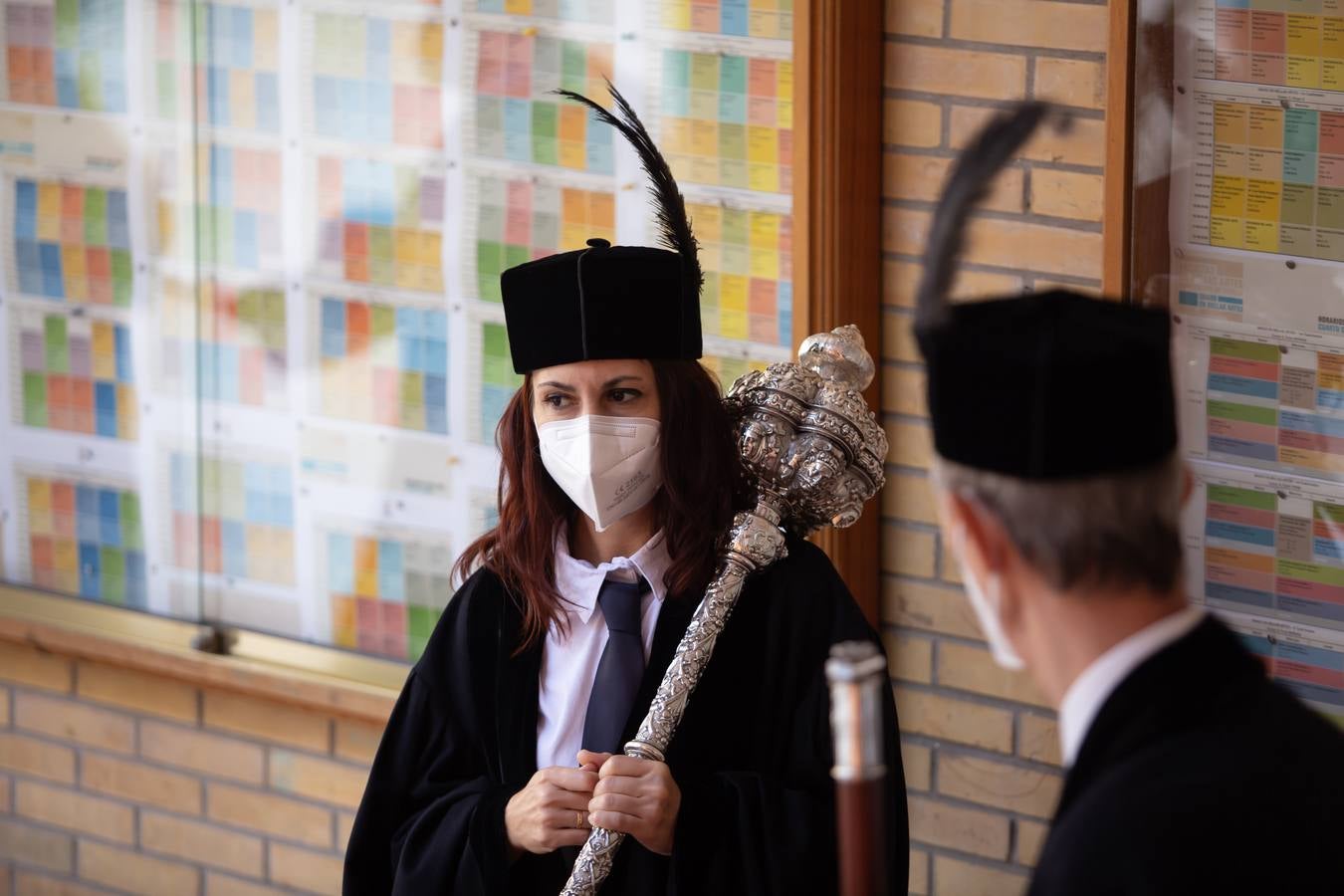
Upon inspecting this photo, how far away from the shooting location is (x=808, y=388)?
2910 millimetres

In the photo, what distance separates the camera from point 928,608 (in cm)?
378

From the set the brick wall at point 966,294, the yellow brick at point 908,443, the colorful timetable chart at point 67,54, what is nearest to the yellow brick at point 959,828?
the brick wall at point 966,294

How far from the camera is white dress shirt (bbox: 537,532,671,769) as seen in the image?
298 centimetres

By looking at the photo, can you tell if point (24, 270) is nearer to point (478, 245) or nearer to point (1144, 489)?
point (478, 245)

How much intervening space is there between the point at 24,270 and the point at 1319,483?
3478mm

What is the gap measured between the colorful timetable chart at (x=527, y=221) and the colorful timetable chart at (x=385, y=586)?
690 mm


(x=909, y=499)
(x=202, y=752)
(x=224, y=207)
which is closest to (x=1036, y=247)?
(x=909, y=499)

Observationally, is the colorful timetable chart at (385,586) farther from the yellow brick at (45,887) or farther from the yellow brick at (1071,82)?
the yellow brick at (1071,82)

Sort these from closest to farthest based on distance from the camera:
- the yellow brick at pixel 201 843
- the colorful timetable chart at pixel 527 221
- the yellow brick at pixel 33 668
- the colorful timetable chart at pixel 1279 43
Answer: the colorful timetable chart at pixel 1279 43
the colorful timetable chart at pixel 527 221
the yellow brick at pixel 201 843
the yellow brick at pixel 33 668

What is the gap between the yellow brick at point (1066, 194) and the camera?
3439mm

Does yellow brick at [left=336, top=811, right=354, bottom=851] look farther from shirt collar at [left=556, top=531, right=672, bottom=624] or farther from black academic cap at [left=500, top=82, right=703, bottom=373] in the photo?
black academic cap at [left=500, top=82, right=703, bottom=373]

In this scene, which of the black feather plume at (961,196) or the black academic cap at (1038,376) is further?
the black feather plume at (961,196)

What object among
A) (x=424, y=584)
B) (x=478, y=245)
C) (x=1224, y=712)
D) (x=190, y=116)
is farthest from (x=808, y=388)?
(x=190, y=116)

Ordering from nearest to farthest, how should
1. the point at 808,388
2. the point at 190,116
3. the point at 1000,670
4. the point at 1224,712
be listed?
the point at 1224,712
the point at 808,388
the point at 1000,670
the point at 190,116
